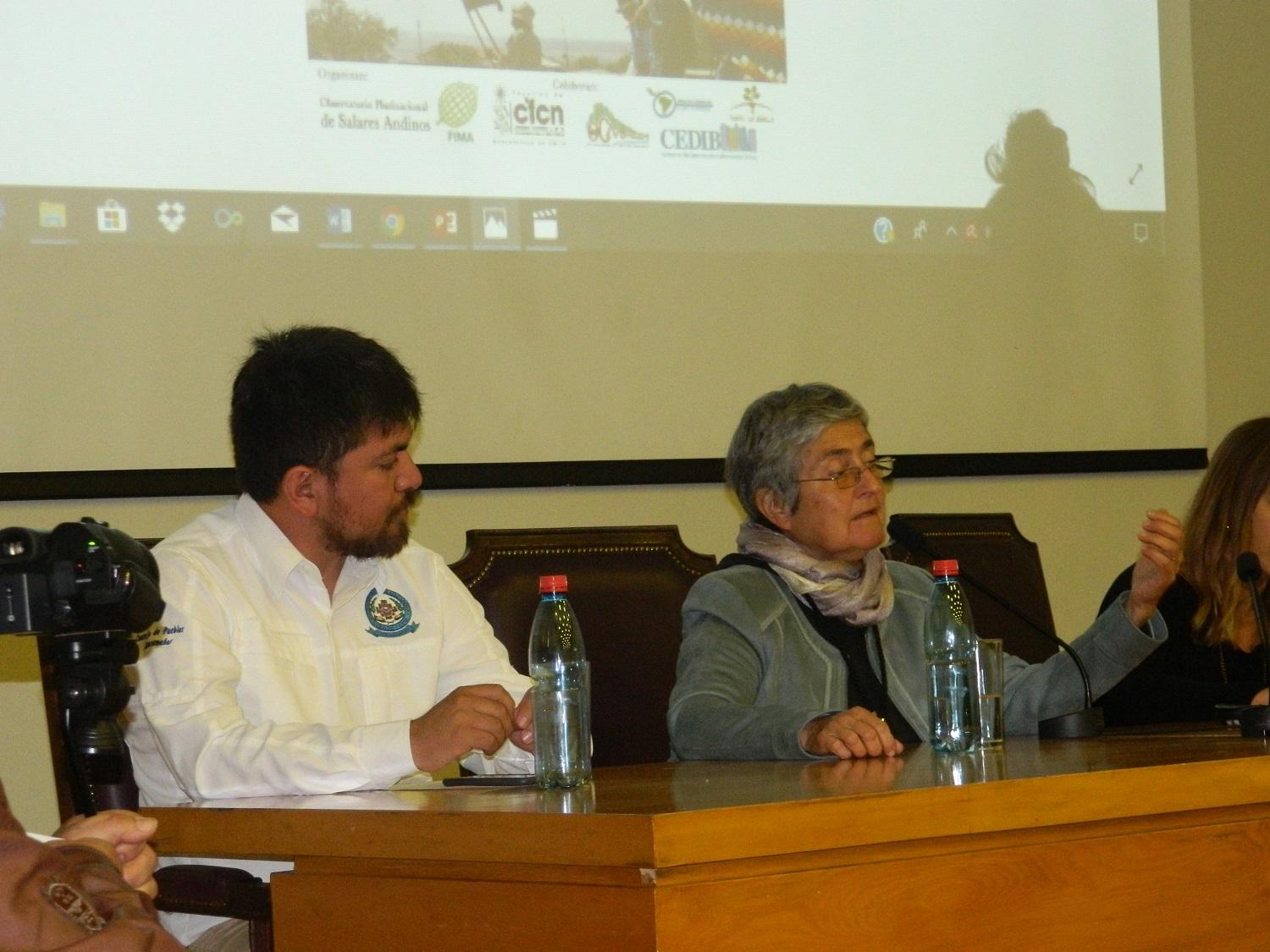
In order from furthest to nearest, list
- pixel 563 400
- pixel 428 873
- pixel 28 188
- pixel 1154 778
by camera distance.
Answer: pixel 563 400
pixel 28 188
pixel 1154 778
pixel 428 873

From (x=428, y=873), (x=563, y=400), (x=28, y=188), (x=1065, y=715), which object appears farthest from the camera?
(x=563, y=400)

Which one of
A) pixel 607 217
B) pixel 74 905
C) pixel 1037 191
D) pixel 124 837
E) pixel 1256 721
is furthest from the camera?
pixel 1037 191

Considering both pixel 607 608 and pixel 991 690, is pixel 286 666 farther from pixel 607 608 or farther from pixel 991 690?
pixel 991 690

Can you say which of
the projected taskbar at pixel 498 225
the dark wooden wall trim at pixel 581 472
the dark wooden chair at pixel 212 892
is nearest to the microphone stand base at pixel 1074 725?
the dark wooden chair at pixel 212 892

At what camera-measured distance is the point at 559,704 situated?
187cm

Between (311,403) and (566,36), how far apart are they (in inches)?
Result: 56.7

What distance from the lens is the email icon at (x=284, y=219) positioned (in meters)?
3.32

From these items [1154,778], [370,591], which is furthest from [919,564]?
[1154,778]

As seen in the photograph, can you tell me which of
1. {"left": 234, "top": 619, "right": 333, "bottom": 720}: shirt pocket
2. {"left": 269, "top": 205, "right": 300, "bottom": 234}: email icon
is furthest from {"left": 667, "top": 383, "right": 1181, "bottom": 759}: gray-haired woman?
{"left": 269, "top": 205, "right": 300, "bottom": 234}: email icon

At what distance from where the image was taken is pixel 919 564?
3.34 m

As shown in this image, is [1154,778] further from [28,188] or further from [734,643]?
[28,188]

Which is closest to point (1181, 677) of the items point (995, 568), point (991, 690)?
point (995, 568)

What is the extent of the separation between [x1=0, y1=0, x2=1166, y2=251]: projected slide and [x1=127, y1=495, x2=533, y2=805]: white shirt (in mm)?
1069

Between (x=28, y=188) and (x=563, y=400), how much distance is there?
46.2 inches
